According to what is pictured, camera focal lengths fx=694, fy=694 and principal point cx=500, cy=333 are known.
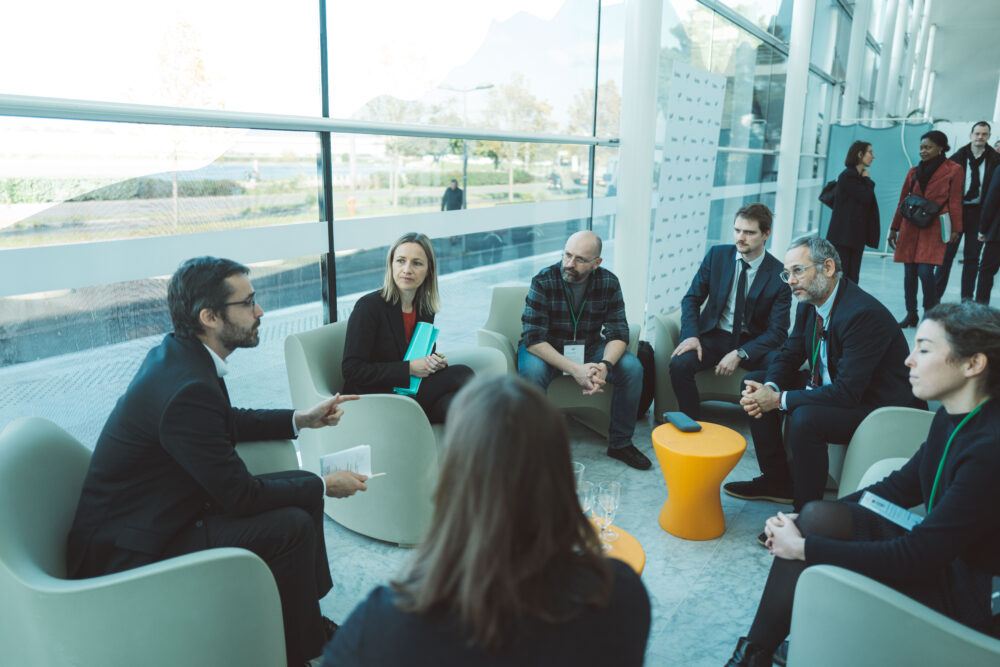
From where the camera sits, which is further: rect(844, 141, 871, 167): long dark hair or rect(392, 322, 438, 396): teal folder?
rect(844, 141, 871, 167): long dark hair

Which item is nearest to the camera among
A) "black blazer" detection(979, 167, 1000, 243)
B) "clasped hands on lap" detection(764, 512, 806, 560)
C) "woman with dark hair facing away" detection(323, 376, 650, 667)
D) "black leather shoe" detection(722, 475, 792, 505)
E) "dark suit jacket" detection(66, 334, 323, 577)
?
"woman with dark hair facing away" detection(323, 376, 650, 667)

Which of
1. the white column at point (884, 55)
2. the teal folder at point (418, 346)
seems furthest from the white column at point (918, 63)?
the teal folder at point (418, 346)

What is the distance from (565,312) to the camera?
394 cm

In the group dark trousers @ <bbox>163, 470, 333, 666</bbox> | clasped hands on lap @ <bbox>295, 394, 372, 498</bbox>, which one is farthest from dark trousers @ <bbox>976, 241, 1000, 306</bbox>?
dark trousers @ <bbox>163, 470, 333, 666</bbox>

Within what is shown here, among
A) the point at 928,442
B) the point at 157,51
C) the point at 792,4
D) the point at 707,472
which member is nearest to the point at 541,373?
the point at 707,472

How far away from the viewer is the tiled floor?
2516 millimetres

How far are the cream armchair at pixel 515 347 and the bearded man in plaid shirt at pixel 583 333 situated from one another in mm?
72

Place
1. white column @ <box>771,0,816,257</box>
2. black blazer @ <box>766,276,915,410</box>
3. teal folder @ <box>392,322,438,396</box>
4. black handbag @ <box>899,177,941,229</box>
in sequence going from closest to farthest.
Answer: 1. black blazer @ <box>766,276,915,410</box>
2. teal folder @ <box>392,322,438,396</box>
3. black handbag @ <box>899,177,941,229</box>
4. white column @ <box>771,0,816,257</box>

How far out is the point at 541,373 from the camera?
386 centimetres

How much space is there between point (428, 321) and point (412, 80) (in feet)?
5.03

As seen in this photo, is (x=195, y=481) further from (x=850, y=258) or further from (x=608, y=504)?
(x=850, y=258)

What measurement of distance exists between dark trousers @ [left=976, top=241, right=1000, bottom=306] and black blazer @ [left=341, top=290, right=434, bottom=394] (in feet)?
19.7

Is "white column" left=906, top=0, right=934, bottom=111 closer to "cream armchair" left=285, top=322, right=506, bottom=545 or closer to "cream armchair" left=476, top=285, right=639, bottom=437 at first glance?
"cream armchair" left=476, top=285, right=639, bottom=437

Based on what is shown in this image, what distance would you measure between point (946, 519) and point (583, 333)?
2390 millimetres
